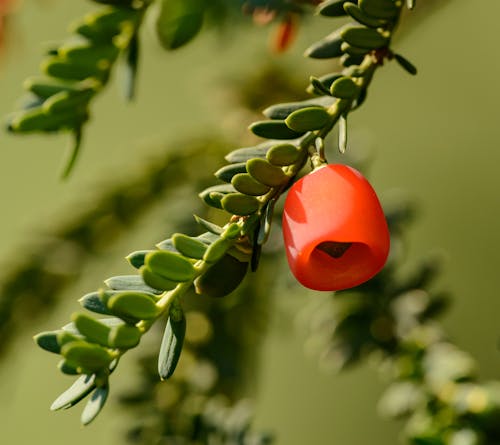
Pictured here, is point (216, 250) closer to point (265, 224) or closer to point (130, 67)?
point (265, 224)

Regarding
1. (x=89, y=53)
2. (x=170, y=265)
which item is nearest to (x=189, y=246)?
(x=170, y=265)

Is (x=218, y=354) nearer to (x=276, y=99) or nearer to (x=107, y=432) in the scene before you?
(x=276, y=99)

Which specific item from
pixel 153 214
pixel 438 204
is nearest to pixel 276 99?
pixel 153 214

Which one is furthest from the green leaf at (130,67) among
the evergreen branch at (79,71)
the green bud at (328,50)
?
the green bud at (328,50)

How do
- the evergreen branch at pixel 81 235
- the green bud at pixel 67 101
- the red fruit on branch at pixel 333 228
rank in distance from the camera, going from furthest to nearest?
1. the evergreen branch at pixel 81 235
2. the green bud at pixel 67 101
3. the red fruit on branch at pixel 333 228

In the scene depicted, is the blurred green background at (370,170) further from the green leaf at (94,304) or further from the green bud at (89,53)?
the green leaf at (94,304)

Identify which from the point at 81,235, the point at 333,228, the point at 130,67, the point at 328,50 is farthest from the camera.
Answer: the point at 81,235

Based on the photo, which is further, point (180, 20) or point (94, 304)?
point (180, 20)
